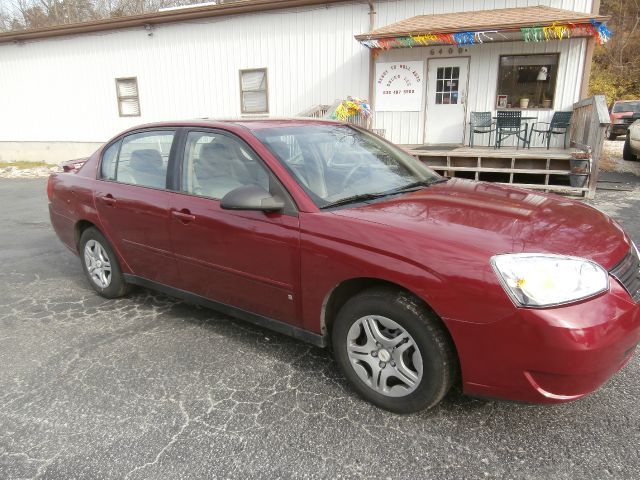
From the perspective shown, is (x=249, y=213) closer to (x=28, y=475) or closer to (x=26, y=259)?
(x=28, y=475)

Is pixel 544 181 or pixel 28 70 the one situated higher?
pixel 28 70

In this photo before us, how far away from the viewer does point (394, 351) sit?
2.47 meters

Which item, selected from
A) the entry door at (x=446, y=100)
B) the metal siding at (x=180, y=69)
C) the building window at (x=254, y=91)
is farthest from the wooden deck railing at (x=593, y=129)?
the building window at (x=254, y=91)

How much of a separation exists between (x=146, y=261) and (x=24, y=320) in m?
1.20

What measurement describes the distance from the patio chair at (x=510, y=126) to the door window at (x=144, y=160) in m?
8.96

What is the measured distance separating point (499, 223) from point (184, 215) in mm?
2066

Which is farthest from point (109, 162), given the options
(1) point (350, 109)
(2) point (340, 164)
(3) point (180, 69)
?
(3) point (180, 69)

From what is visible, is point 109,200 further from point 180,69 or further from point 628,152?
point 628,152

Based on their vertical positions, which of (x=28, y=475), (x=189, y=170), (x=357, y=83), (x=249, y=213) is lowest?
(x=28, y=475)

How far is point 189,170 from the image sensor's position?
11.1 feet

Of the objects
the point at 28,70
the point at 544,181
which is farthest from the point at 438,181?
the point at 28,70

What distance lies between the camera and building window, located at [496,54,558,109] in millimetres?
10789

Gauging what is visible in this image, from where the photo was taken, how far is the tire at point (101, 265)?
4152mm

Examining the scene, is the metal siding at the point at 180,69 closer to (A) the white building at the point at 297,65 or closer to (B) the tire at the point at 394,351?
(A) the white building at the point at 297,65
